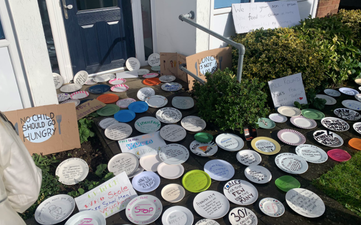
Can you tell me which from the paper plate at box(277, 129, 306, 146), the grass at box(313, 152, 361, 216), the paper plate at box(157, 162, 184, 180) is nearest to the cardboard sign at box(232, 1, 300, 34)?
the paper plate at box(277, 129, 306, 146)

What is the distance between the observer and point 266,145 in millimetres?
2857

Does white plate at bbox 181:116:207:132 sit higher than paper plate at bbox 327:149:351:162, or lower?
higher

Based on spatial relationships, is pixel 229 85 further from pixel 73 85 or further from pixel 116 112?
pixel 73 85

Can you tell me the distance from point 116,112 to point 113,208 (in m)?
1.48

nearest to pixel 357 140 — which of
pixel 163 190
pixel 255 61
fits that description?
pixel 255 61

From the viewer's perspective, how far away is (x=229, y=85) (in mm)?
2791

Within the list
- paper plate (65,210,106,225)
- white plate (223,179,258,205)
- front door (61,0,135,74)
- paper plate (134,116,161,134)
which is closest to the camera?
paper plate (65,210,106,225)

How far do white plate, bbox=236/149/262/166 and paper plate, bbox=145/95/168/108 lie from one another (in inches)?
52.2

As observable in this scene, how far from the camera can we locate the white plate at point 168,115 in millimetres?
3213

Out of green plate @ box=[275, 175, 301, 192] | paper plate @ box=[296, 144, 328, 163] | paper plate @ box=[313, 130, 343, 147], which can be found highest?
paper plate @ box=[313, 130, 343, 147]

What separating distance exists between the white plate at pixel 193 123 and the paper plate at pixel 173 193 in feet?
2.90

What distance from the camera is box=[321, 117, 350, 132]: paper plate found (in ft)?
10.4

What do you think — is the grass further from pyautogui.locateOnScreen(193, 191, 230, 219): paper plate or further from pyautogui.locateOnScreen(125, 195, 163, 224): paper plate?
pyautogui.locateOnScreen(125, 195, 163, 224): paper plate

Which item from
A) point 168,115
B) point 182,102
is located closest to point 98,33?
point 182,102
